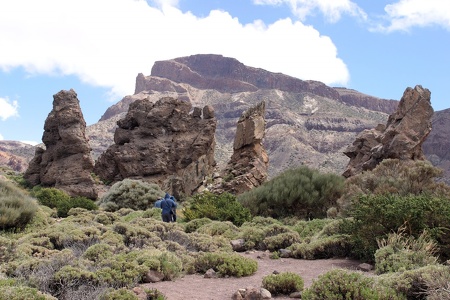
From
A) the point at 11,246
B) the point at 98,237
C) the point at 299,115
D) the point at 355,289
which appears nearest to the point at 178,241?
the point at 98,237

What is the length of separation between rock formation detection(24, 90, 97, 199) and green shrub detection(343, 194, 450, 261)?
22.6 meters

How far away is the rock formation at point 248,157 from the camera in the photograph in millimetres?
26922

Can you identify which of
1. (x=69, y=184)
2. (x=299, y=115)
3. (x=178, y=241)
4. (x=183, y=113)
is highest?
(x=299, y=115)

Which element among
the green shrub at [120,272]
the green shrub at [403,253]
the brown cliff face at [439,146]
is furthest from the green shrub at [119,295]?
the brown cliff face at [439,146]

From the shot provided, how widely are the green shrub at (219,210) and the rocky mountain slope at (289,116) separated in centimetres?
5071

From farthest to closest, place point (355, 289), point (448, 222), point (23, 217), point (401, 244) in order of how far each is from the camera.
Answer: point (23, 217)
point (448, 222)
point (401, 244)
point (355, 289)

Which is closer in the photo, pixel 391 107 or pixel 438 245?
pixel 438 245

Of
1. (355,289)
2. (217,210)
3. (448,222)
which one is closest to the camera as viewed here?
(355,289)

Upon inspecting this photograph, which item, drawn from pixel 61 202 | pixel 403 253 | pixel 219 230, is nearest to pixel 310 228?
pixel 219 230

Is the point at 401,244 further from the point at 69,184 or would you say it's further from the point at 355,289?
the point at 69,184

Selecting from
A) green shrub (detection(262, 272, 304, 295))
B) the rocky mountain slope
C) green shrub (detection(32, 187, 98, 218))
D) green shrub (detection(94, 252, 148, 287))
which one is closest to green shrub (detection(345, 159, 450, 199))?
green shrub (detection(262, 272, 304, 295))

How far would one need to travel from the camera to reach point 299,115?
5133 inches

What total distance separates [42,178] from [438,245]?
91.3 ft

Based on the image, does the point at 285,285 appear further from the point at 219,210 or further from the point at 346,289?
the point at 219,210
